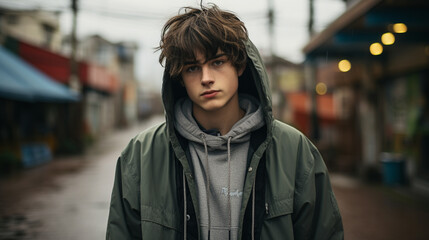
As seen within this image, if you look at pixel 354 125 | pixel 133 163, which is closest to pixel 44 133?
pixel 354 125

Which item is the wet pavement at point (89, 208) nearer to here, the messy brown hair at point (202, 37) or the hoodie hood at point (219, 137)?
the hoodie hood at point (219, 137)

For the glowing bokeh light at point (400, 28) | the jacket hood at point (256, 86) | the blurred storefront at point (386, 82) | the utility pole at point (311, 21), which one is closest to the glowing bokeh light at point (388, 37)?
the blurred storefront at point (386, 82)

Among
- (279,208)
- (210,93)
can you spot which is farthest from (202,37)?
(279,208)

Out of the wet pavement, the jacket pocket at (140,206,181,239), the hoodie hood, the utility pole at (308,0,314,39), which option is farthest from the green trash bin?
the jacket pocket at (140,206,181,239)

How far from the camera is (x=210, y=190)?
A: 2.04 meters

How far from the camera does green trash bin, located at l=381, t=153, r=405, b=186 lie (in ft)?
32.9

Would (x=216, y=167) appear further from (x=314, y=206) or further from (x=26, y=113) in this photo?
(x=26, y=113)

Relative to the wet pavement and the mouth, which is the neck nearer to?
the mouth

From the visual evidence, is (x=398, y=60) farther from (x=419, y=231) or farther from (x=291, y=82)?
(x=291, y=82)

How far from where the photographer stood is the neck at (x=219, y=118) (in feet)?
6.99

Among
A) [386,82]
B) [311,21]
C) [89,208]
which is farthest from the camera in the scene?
[311,21]

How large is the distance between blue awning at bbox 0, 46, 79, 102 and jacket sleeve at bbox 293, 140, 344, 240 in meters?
11.4

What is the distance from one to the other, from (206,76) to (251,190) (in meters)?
0.62

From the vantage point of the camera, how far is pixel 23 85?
13.1 metres
